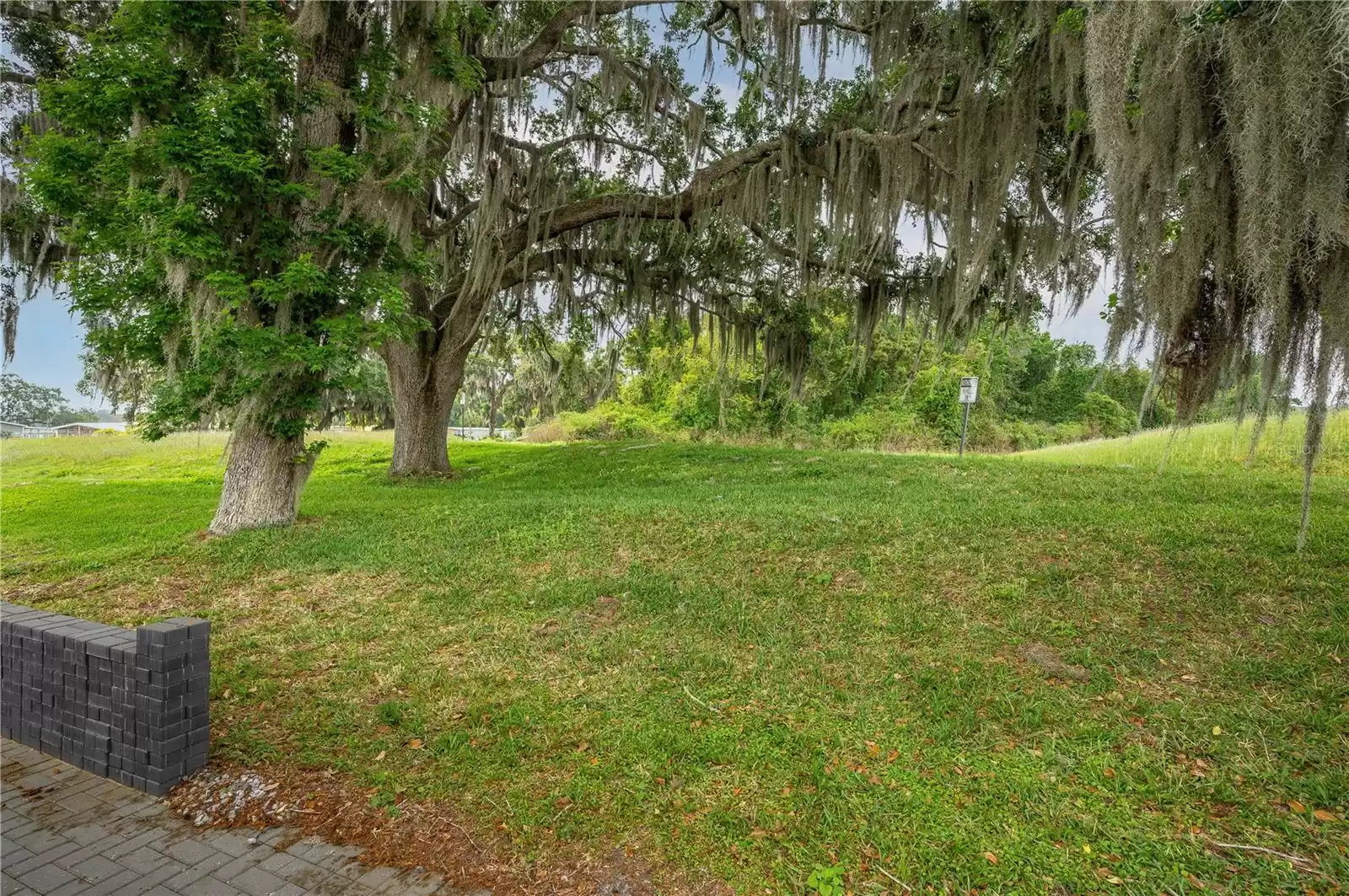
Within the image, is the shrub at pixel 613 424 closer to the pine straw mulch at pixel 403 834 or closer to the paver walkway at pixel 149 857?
the pine straw mulch at pixel 403 834

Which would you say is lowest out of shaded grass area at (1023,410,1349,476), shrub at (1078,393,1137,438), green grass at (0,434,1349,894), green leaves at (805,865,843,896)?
green leaves at (805,865,843,896)

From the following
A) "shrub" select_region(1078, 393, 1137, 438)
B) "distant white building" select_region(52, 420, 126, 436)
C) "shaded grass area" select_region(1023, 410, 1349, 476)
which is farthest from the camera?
"distant white building" select_region(52, 420, 126, 436)

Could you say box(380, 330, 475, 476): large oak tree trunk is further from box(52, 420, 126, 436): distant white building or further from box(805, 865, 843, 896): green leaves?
box(52, 420, 126, 436): distant white building

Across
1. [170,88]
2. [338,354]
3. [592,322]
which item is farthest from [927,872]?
[592,322]

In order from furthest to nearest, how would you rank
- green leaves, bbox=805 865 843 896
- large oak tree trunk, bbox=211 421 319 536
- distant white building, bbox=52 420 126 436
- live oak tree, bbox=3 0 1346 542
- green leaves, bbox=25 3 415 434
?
distant white building, bbox=52 420 126 436 → large oak tree trunk, bbox=211 421 319 536 → green leaves, bbox=25 3 415 434 → live oak tree, bbox=3 0 1346 542 → green leaves, bbox=805 865 843 896

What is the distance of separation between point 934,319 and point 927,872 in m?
8.15

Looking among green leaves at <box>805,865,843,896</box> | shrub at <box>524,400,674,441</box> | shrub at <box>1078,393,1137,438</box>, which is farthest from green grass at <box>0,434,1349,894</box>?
shrub at <box>1078,393,1137,438</box>

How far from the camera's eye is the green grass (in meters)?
2.38

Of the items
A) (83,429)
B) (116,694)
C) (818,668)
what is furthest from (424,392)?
(83,429)

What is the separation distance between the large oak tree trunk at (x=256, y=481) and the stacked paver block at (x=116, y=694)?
3.57m

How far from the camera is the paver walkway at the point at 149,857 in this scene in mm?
2133

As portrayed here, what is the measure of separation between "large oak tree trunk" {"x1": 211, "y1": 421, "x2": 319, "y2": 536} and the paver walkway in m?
4.10

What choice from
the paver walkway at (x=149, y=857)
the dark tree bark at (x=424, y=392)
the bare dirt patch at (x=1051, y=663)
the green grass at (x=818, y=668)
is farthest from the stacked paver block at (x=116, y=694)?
the dark tree bark at (x=424, y=392)

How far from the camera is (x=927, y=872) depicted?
2162mm
